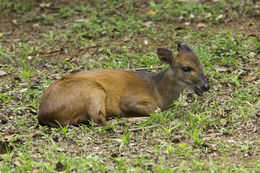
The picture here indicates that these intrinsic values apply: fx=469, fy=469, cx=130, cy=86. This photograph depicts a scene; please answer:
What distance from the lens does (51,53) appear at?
935 cm

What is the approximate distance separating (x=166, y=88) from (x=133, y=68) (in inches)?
54.5

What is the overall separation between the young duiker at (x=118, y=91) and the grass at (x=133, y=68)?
0.74 feet

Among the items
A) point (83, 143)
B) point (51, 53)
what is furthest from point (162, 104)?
point (51, 53)

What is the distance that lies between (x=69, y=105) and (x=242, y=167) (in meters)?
→ 2.57

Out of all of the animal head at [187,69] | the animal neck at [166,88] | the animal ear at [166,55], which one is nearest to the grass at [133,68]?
the animal neck at [166,88]

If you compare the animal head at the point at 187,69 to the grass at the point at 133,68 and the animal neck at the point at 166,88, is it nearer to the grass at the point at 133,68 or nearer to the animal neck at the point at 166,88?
the animal neck at the point at 166,88

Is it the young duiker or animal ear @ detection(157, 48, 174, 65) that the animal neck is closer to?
the young duiker

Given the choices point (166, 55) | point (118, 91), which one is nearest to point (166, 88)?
point (166, 55)

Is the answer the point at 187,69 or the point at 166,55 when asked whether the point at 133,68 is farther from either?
the point at 187,69

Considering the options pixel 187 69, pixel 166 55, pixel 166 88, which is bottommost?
pixel 166 88

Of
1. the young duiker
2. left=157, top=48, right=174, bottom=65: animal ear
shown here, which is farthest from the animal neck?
left=157, top=48, right=174, bottom=65: animal ear

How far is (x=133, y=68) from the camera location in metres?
8.42

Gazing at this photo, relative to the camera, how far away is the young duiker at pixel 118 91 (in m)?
6.33

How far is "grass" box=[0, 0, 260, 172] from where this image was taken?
5.24 meters
